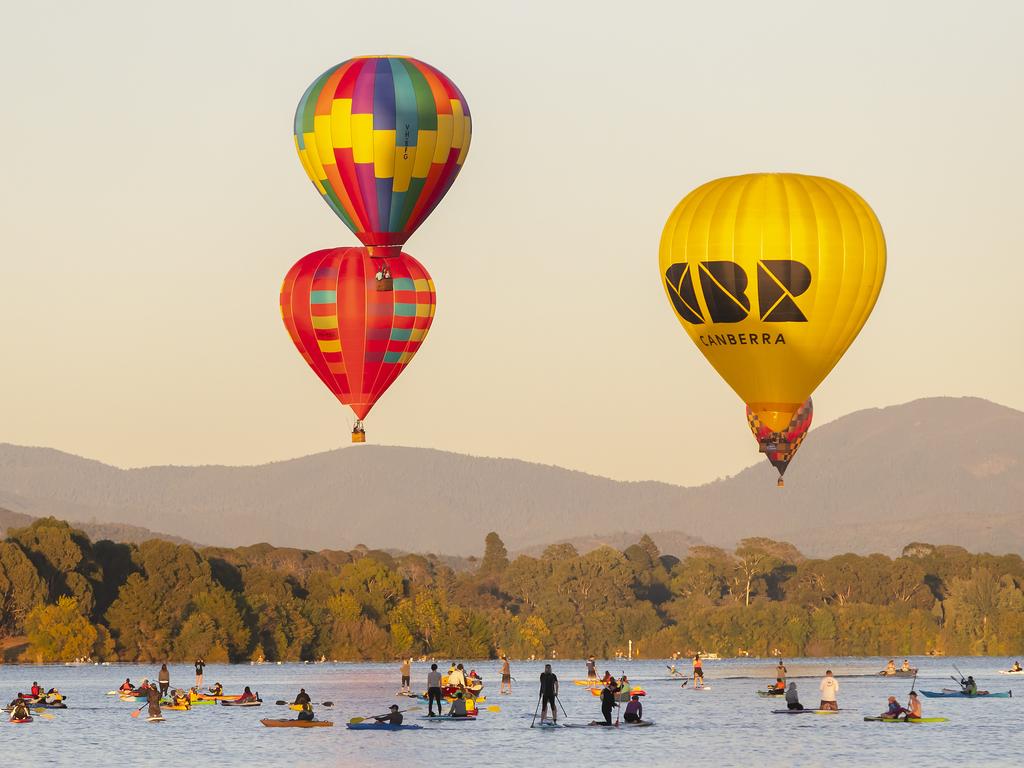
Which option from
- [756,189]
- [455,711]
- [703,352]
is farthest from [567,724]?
[756,189]

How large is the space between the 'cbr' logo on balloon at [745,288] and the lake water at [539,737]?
609 inches

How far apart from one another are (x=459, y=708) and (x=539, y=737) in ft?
23.7

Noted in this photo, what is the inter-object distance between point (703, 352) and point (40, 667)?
339ft

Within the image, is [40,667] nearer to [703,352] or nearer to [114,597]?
[114,597]

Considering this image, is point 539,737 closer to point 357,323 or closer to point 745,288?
point 745,288

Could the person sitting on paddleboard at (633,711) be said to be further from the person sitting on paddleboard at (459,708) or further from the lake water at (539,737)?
the person sitting on paddleboard at (459,708)

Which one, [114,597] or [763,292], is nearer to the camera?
[763,292]

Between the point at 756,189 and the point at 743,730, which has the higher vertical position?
the point at 756,189

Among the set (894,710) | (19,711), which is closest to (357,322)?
A: (19,711)

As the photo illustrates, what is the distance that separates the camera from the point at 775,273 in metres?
81.2


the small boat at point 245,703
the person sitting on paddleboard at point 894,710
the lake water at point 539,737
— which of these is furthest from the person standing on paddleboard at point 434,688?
the person sitting on paddleboard at point 894,710

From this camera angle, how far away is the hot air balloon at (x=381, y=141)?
8381 centimetres

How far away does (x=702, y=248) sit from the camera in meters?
82.0

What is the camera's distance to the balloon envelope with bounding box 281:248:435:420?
91.2 metres
